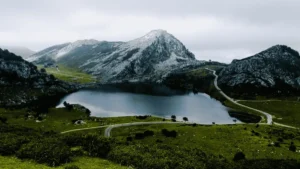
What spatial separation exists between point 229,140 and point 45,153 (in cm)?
6106

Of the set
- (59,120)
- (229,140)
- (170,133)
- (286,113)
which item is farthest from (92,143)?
(286,113)

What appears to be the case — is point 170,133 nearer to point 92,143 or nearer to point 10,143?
point 92,143

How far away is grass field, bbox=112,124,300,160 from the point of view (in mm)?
78000

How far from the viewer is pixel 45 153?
41344 mm

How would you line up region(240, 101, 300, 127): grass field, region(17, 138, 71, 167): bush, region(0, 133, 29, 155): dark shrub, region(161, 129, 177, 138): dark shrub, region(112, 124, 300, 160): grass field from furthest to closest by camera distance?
1. region(240, 101, 300, 127): grass field
2. region(161, 129, 177, 138): dark shrub
3. region(112, 124, 300, 160): grass field
4. region(0, 133, 29, 155): dark shrub
5. region(17, 138, 71, 167): bush

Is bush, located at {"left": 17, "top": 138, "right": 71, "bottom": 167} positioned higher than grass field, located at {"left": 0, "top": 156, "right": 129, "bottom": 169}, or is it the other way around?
bush, located at {"left": 17, "top": 138, "right": 71, "bottom": 167}

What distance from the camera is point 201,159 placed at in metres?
50.8

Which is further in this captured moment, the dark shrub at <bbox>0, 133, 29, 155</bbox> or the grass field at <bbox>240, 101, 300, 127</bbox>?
the grass field at <bbox>240, 101, 300, 127</bbox>

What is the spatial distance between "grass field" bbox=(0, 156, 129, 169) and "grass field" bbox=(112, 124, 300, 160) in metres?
27.0

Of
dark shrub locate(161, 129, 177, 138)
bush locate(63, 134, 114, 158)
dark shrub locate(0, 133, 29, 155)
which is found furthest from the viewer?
dark shrub locate(161, 129, 177, 138)

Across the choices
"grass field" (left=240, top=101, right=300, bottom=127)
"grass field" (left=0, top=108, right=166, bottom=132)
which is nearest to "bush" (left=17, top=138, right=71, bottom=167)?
"grass field" (left=0, top=108, right=166, bottom=132)

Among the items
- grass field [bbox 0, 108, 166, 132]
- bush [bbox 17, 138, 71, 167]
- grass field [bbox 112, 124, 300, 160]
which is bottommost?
grass field [bbox 112, 124, 300, 160]

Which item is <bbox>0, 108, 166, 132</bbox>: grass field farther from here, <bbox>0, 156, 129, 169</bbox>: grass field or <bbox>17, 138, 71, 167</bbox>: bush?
<bbox>0, 156, 129, 169</bbox>: grass field

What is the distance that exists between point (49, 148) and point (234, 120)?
450 feet
